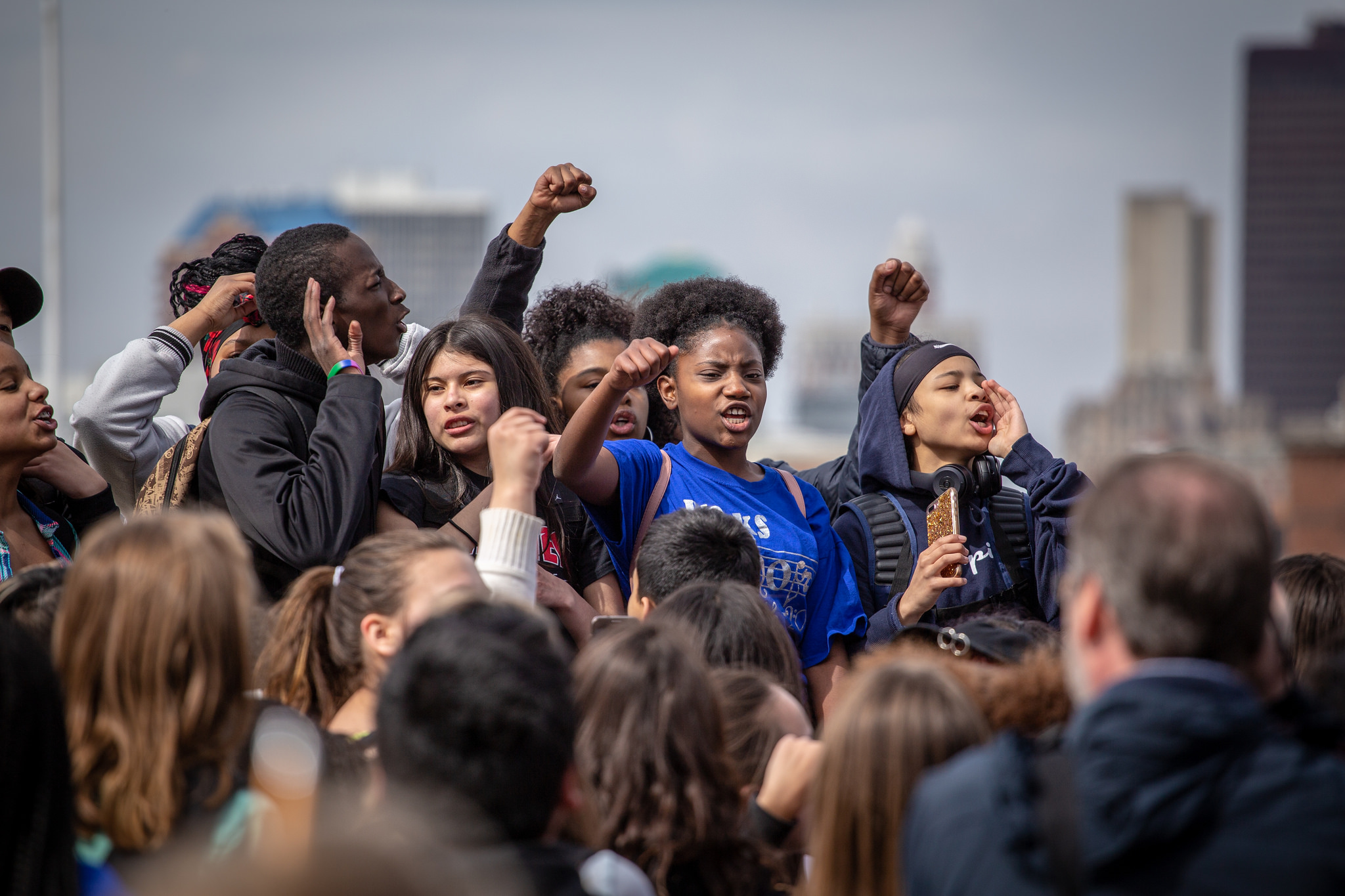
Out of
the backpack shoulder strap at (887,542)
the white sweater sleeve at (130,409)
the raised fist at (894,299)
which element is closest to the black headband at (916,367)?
the raised fist at (894,299)

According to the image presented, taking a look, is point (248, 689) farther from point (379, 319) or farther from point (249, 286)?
point (249, 286)

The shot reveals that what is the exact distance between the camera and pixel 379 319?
422 centimetres

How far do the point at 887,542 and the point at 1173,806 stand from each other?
2674 mm

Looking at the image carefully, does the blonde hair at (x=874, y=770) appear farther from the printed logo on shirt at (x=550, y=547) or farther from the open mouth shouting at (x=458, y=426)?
the open mouth shouting at (x=458, y=426)

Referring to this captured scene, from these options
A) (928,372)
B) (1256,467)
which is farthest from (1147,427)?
(928,372)

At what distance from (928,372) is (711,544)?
1371mm

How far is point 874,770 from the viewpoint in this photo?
2.24 metres

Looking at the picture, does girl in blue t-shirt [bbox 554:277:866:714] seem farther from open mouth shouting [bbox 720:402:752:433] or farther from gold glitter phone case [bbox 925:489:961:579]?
gold glitter phone case [bbox 925:489:961:579]

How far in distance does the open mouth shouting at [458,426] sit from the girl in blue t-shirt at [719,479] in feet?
1.51

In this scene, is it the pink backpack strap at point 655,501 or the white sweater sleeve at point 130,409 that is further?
the white sweater sleeve at point 130,409

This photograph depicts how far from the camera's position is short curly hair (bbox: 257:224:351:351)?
13.6 ft

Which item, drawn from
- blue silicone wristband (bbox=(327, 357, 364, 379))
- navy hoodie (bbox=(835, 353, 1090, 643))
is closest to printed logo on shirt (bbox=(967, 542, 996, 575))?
navy hoodie (bbox=(835, 353, 1090, 643))

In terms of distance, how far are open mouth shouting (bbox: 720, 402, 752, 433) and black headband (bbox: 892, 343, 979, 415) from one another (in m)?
0.64

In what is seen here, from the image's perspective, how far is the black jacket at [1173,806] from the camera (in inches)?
71.7
